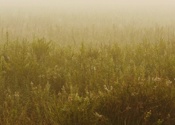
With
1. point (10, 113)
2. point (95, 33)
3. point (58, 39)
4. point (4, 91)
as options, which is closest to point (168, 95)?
point (10, 113)

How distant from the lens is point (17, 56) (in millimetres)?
4438

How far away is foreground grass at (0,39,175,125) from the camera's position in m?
2.96

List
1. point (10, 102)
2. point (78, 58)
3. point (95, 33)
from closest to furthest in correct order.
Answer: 1. point (10, 102)
2. point (78, 58)
3. point (95, 33)

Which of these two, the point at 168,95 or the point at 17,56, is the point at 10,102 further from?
the point at 168,95

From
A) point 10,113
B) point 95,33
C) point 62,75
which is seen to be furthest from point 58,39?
point 10,113

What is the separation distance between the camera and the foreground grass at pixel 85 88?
2.96 m

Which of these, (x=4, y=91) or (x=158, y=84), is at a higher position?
(x=158, y=84)

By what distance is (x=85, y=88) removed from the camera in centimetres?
380

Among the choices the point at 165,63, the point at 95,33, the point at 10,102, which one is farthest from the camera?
the point at 95,33

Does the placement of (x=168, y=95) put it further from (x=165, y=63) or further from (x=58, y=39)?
(x=58, y=39)

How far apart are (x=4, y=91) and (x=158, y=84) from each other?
1.60 meters

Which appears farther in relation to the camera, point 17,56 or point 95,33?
point 95,33

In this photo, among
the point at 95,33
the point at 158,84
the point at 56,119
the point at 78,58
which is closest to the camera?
the point at 56,119

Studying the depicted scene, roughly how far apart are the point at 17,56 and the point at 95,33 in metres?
4.05
